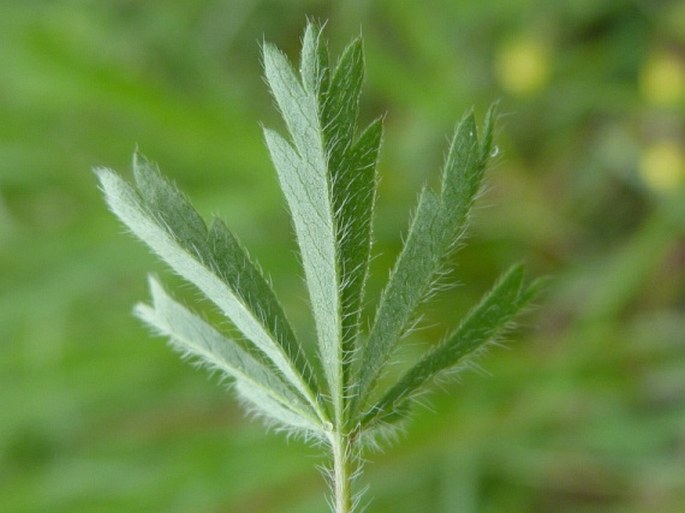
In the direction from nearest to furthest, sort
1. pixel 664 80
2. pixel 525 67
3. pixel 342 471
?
pixel 342 471, pixel 664 80, pixel 525 67

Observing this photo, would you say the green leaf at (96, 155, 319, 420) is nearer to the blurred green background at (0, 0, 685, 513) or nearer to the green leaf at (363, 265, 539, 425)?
the green leaf at (363, 265, 539, 425)

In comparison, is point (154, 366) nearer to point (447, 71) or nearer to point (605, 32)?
point (447, 71)

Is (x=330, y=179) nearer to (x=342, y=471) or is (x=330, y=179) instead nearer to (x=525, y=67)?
(x=342, y=471)

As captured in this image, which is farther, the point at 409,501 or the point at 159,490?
the point at 409,501

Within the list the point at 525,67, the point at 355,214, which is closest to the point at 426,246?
the point at 355,214

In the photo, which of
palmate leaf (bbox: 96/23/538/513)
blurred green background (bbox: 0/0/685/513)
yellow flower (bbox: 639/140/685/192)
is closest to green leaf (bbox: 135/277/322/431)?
palmate leaf (bbox: 96/23/538/513)

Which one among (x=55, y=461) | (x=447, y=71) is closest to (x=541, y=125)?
(x=447, y=71)
